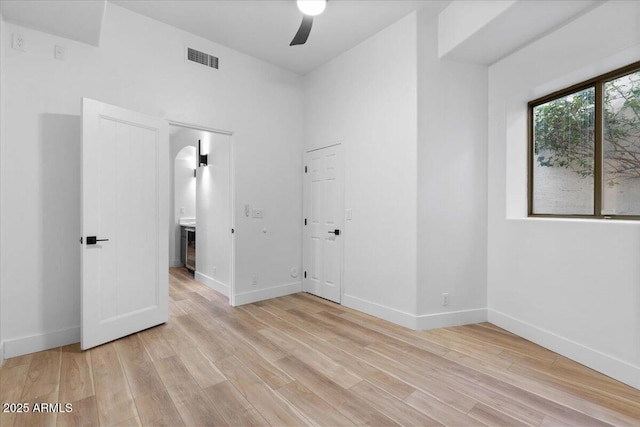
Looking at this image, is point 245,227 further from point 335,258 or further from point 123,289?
point 123,289

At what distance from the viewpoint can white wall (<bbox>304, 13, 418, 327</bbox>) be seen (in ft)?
10.4

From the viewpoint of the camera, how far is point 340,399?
1.96 metres

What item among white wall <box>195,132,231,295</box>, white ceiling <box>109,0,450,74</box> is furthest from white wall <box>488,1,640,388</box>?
white wall <box>195,132,231,295</box>

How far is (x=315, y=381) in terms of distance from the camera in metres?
2.17

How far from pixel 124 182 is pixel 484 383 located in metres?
3.51

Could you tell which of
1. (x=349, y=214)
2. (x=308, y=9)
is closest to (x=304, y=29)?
(x=308, y=9)

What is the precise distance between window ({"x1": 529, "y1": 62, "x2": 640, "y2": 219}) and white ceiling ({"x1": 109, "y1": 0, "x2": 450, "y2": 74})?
61.3 inches

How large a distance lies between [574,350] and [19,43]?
5323 millimetres

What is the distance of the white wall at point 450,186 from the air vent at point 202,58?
2.40 meters

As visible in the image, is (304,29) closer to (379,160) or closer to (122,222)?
(379,160)

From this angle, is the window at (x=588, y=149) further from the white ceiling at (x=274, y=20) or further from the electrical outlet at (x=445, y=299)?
the white ceiling at (x=274, y=20)

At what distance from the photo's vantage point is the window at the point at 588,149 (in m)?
2.38

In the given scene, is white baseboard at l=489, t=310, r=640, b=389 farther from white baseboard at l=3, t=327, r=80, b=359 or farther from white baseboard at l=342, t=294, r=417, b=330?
white baseboard at l=3, t=327, r=80, b=359

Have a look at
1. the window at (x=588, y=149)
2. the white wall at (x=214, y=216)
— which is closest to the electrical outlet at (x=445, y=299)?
the window at (x=588, y=149)
